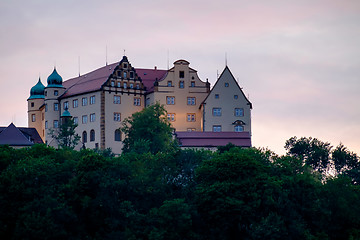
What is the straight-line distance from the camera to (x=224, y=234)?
75.3m

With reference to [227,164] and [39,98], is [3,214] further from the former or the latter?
[39,98]

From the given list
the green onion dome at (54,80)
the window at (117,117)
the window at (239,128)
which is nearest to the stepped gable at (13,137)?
the window at (117,117)

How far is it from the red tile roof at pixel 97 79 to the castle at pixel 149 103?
16 centimetres

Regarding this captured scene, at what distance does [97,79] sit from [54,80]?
28.8 feet

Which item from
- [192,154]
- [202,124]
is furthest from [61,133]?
[192,154]

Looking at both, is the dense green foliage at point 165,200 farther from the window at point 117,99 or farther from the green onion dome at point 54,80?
the green onion dome at point 54,80

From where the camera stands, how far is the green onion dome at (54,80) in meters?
125

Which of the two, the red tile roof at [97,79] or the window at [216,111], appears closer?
the window at [216,111]

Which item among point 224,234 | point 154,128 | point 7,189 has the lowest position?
point 224,234

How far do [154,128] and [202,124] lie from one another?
10951 mm

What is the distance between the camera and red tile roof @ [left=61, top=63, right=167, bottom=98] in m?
118

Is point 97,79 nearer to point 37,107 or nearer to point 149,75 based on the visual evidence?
point 149,75

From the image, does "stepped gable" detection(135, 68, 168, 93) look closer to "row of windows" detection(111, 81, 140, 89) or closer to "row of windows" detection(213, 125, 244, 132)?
"row of windows" detection(111, 81, 140, 89)

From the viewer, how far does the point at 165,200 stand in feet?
261
